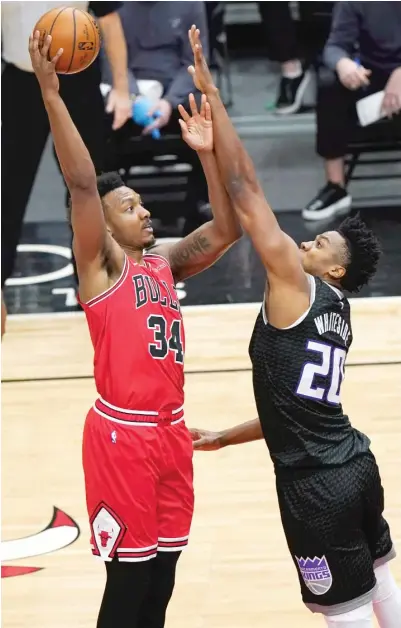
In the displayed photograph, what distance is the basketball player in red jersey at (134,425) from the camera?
13.2ft

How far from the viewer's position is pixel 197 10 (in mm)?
9586

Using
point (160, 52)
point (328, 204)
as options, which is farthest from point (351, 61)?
point (160, 52)

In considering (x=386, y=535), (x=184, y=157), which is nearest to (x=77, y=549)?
(x=386, y=535)

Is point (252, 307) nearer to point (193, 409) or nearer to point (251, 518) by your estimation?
point (193, 409)

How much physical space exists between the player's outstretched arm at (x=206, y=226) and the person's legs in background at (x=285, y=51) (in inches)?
287

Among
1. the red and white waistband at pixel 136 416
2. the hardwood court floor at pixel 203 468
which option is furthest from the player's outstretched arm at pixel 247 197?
the hardwood court floor at pixel 203 468

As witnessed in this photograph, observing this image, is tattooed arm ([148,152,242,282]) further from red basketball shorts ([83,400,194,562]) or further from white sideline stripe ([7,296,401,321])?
white sideline stripe ([7,296,401,321])

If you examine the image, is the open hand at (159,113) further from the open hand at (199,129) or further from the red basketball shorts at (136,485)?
the red basketball shorts at (136,485)

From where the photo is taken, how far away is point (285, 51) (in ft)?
38.1

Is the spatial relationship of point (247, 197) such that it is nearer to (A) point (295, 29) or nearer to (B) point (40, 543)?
(B) point (40, 543)

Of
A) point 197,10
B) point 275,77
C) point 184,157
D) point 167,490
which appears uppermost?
point 167,490

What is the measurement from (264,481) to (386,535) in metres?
1.91

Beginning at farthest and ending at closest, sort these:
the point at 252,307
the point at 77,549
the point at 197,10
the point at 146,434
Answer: the point at 197,10, the point at 252,307, the point at 77,549, the point at 146,434

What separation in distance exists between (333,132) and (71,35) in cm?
580
